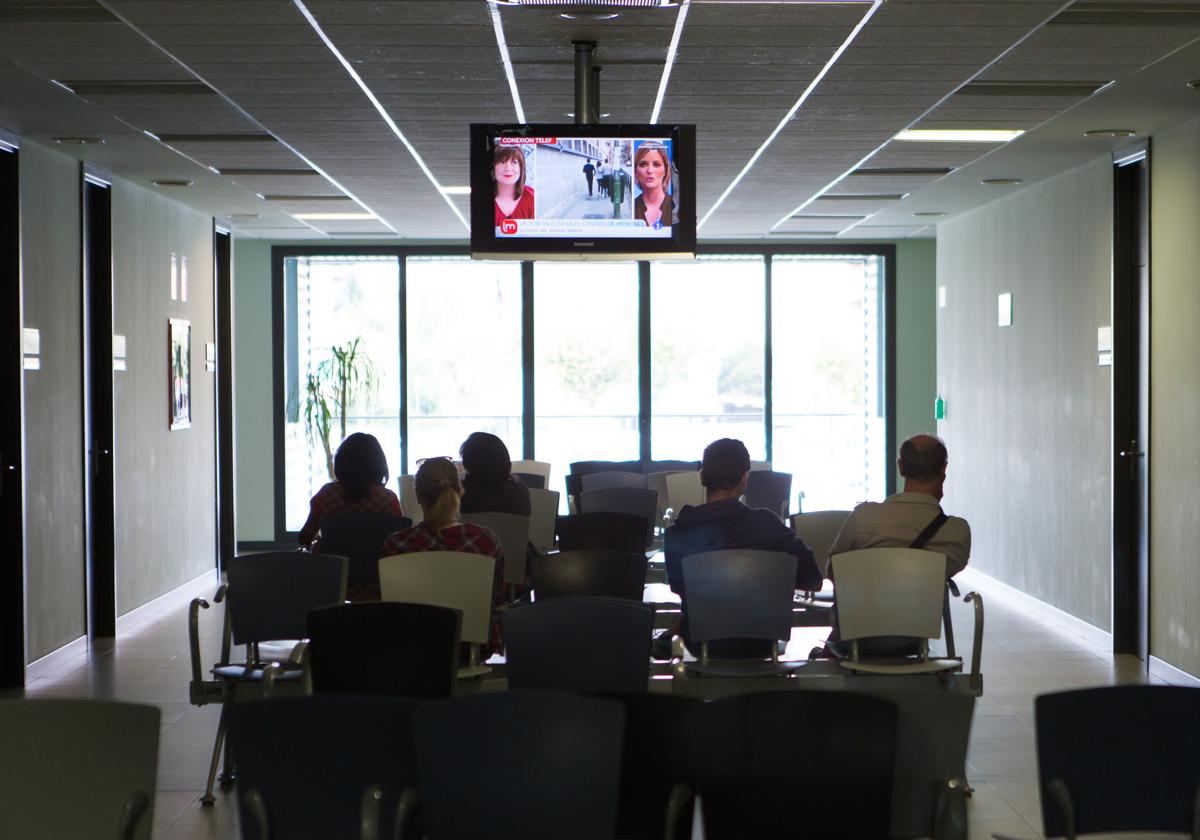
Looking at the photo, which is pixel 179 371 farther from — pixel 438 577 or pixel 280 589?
pixel 438 577

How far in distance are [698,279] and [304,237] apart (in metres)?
4.18

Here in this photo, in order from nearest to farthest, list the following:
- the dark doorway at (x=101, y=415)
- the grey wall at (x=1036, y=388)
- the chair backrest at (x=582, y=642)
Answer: the chair backrest at (x=582, y=642) → the grey wall at (x=1036, y=388) → the dark doorway at (x=101, y=415)

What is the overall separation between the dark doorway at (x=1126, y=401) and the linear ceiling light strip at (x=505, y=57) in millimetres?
4025

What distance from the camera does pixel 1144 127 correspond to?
7820 millimetres

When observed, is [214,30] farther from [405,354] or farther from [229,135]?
[405,354]

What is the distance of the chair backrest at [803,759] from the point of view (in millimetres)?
3127

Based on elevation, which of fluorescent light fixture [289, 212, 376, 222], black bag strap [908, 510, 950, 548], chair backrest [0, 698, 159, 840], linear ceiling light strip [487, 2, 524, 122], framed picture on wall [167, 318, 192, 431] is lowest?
chair backrest [0, 698, 159, 840]

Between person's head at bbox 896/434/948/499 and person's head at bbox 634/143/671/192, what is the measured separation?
1476 millimetres

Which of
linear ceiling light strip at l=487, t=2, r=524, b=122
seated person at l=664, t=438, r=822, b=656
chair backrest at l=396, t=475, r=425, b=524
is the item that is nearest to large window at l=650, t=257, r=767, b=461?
chair backrest at l=396, t=475, r=425, b=524

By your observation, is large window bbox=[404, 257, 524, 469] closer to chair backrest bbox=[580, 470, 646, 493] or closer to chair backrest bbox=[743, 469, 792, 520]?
chair backrest bbox=[580, 470, 646, 493]

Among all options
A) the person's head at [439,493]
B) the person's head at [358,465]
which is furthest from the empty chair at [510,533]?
the person's head at [439,493]

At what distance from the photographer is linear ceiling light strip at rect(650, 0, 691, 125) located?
199 inches

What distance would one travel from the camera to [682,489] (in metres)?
9.77

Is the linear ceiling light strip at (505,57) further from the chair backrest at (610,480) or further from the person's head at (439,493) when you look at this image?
the chair backrest at (610,480)
